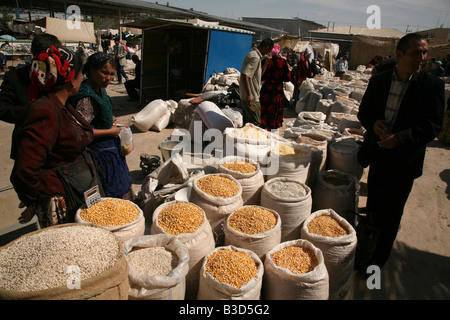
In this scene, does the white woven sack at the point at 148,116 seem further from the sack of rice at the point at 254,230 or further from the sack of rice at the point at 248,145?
the sack of rice at the point at 254,230

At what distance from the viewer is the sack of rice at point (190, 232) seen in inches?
72.1

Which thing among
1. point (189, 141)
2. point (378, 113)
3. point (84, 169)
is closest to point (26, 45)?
point (189, 141)

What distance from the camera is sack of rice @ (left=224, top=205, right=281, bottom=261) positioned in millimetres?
1965

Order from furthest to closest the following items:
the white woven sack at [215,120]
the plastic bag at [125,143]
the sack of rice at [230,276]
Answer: the white woven sack at [215,120]
the plastic bag at [125,143]
the sack of rice at [230,276]

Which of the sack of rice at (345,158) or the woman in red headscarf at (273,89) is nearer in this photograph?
the sack of rice at (345,158)

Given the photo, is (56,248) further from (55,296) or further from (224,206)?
(224,206)

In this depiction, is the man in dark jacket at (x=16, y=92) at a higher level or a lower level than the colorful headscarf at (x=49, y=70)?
lower

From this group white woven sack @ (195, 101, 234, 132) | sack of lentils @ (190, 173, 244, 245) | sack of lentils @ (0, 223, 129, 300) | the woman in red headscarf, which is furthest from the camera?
white woven sack @ (195, 101, 234, 132)

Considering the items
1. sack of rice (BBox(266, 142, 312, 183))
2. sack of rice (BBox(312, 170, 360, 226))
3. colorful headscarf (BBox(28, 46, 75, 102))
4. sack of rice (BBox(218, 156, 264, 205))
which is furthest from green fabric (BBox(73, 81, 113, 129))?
sack of rice (BBox(312, 170, 360, 226))

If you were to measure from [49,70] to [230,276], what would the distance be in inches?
60.3

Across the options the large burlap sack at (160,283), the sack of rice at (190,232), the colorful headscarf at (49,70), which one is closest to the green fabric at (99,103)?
the colorful headscarf at (49,70)

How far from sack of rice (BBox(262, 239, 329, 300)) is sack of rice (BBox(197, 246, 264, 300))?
0.12 metres

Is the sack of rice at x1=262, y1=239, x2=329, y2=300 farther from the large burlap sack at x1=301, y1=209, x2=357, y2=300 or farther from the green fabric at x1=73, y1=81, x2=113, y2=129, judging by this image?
the green fabric at x1=73, y1=81, x2=113, y2=129

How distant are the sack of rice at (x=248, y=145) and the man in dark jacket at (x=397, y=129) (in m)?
0.98
